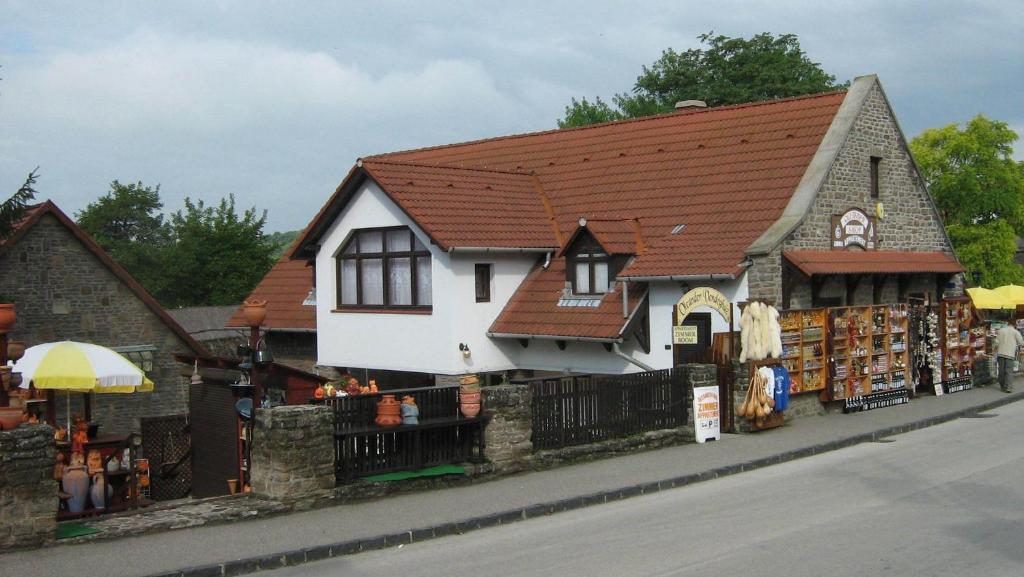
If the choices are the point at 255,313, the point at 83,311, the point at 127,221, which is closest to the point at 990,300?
the point at 255,313

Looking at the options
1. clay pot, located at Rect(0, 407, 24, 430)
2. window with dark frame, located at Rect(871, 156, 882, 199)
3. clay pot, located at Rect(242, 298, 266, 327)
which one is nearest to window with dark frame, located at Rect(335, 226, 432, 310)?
clay pot, located at Rect(242, 298, 266, 327)

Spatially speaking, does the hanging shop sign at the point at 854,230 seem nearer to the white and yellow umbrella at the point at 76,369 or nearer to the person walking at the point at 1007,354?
the person walking at the point at 1007,354

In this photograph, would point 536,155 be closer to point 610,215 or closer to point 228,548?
point 610,215

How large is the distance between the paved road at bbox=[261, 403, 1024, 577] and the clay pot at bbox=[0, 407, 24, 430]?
3.32 metres

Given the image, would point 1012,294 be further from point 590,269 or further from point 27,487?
point 27,487

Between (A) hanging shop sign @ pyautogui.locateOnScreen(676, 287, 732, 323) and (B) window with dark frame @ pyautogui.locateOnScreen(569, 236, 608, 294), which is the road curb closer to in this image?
(A) hanging shop sign @ pyautogui.locateOnScreen(676, 287, 732, 323)

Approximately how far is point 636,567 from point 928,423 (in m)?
12.8

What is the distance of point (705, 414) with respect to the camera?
18.5 m

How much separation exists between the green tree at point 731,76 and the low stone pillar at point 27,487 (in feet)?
144

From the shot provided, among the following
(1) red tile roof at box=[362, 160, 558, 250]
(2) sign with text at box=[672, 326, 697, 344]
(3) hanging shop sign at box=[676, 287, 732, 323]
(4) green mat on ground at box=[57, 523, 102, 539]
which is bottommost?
(4) green mat on ground at box=[57, 523, 102, 539]

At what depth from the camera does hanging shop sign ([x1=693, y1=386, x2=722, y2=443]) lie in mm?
18359

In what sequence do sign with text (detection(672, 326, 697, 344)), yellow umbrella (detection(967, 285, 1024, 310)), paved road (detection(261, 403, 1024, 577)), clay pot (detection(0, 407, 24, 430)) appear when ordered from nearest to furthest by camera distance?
paved road (detection(261, 403, 1024, 577))
clay pot (detection(0, 407, 24, 430))
sign with text (detection(672, 326, 697, 344))
yellow umbrella (detection(967, 285, 1024, 310))

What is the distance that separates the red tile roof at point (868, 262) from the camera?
20750mm

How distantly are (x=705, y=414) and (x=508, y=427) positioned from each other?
454cm
